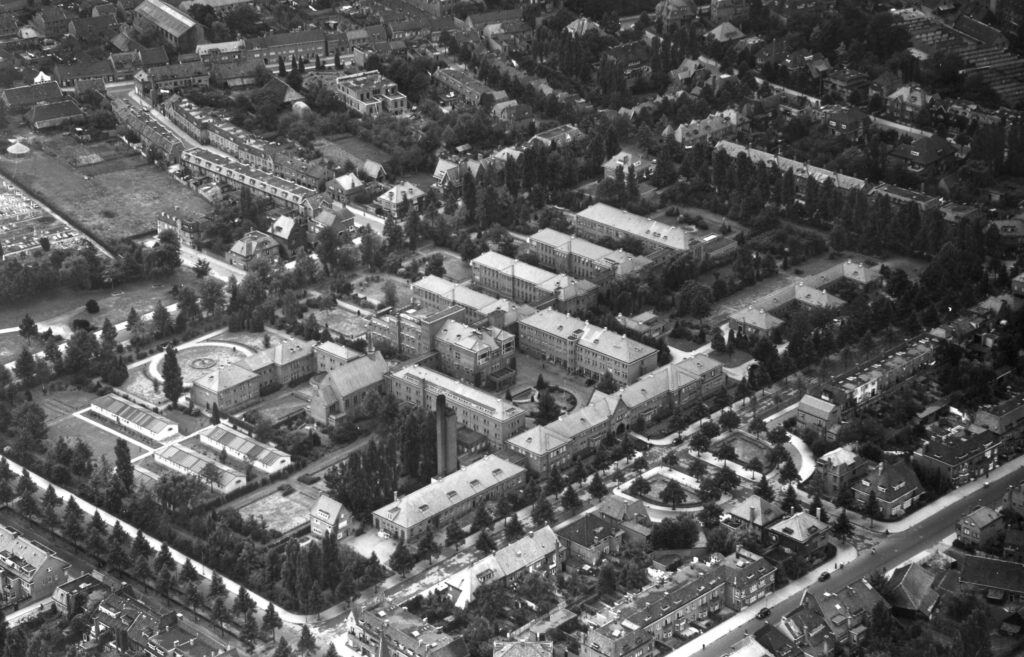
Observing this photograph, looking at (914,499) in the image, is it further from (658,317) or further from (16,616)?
(16,616)

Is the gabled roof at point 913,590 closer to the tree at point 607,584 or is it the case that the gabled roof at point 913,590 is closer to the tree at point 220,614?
Result: the tree at point 607,584

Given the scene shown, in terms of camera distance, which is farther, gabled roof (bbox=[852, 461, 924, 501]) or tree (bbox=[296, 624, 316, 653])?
gabled roof (bbox=[852, 461, 924, 501])

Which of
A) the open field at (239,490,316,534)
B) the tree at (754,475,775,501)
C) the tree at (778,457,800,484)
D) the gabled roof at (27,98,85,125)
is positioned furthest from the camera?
the gabled roof at (27,98,85,125)

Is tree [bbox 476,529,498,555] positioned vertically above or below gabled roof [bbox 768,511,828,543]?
below

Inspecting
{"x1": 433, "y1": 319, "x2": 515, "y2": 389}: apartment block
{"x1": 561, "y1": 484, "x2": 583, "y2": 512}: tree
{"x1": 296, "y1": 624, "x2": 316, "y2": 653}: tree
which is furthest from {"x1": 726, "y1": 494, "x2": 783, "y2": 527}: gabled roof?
{"x1": 296, "y1": 624, "x2": 316, "y2": 653}: tree

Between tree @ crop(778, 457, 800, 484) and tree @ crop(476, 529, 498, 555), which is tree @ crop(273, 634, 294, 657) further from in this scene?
tree @ crop(778, 457, 800, 484)

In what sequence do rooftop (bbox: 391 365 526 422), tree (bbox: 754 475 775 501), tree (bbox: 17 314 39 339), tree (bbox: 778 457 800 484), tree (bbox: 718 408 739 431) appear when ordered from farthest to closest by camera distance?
1. tree (bbox: 17 314 39 339)
2. rooftop (bbox: 391 365 526 422)
3. tree (bbox: 718 408 739 431)
4. tree (bbox: 778 457 800 484)
5. tree (bbox: 754 475 775 501)

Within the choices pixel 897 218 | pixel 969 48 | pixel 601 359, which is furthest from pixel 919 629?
pixel 969 48
